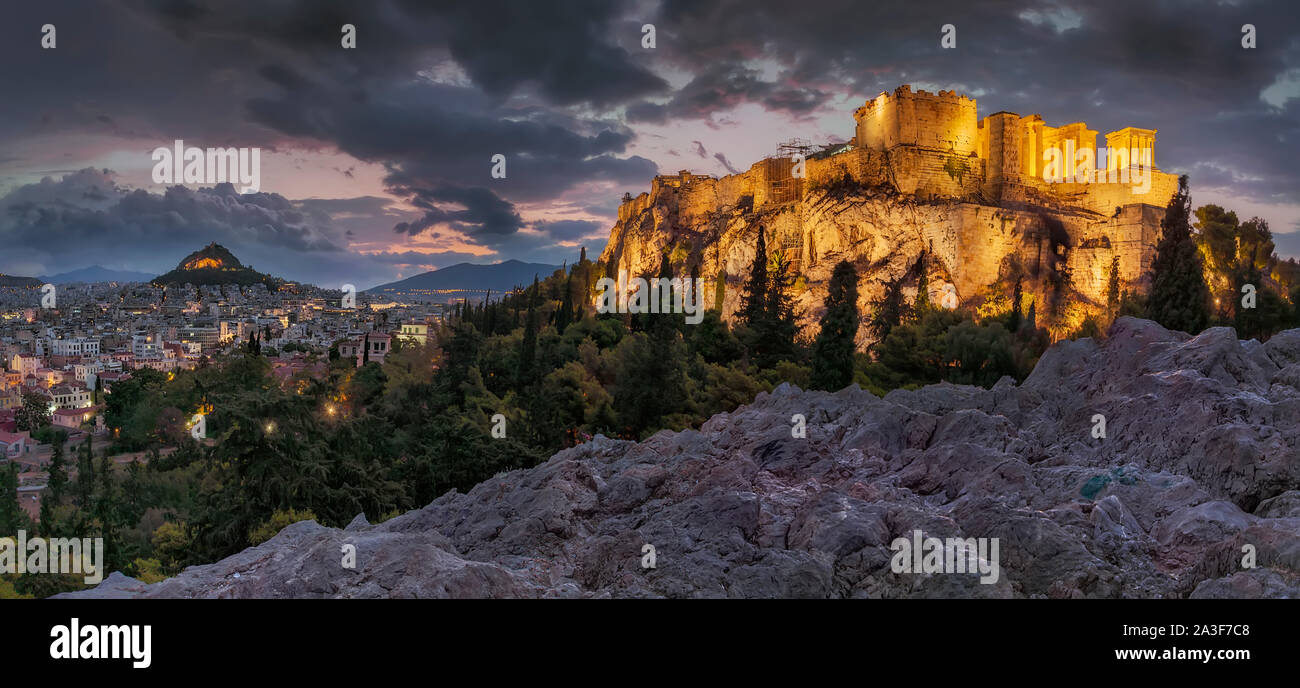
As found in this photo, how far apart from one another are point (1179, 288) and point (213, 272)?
602 feet

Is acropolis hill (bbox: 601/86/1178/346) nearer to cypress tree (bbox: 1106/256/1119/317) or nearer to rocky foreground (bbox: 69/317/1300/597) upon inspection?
cypress tree (bbox: 1106/256/1119/317)

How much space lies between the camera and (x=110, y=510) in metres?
23.1

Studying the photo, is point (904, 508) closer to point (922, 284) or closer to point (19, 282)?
point (922, 284)

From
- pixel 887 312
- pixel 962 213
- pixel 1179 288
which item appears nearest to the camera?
pixel 1179 288

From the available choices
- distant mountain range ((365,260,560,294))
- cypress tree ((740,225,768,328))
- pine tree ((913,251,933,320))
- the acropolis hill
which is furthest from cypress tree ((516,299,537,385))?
distant mountain range ((365,260,560,294))

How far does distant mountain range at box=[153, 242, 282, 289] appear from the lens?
16025 centimetres

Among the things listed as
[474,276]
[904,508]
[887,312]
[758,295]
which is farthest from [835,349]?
[474,276]

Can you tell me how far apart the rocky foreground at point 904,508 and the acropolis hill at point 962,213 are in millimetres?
36209

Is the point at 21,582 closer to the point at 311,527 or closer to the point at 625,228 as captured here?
the point at 311,527

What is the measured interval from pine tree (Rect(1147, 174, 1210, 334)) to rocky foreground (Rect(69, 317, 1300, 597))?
26.6 ft

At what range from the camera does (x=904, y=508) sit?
208 inches

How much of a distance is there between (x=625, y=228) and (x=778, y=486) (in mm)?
63433

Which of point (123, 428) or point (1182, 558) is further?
point (123, 428)
